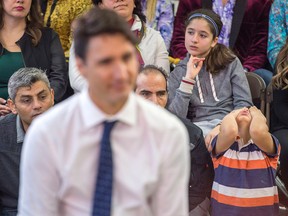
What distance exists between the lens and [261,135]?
3023mm

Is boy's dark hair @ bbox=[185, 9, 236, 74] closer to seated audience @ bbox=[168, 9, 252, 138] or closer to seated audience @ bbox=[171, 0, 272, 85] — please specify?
seated audience @ bbox=[168, 9, 252, 138]

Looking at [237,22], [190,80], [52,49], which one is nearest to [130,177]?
[190,80]

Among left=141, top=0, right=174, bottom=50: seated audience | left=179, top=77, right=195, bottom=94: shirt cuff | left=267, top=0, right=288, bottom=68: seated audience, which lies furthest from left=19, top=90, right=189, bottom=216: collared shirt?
left=141, top=0, right=174, bottom=50: seated audience

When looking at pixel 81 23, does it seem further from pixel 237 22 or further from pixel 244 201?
pixel 237 22

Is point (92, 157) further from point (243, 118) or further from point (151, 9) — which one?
point (151, 9)

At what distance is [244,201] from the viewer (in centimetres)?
303

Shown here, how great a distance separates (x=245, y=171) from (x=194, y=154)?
0.77 feet

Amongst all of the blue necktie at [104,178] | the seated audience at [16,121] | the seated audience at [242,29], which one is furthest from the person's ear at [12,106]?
the blue necktie at [104,178]

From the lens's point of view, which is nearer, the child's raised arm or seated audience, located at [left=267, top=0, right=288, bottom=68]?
the child's raised arm

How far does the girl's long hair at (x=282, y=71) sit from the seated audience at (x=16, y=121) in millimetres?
1174

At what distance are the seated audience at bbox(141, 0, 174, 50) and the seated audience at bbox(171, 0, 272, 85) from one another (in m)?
0.04

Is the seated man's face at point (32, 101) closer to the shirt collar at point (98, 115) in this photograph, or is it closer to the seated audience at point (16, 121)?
the seated audience at point (16, 121)

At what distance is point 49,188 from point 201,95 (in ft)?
6.61

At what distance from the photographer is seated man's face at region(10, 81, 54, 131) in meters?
3.10
